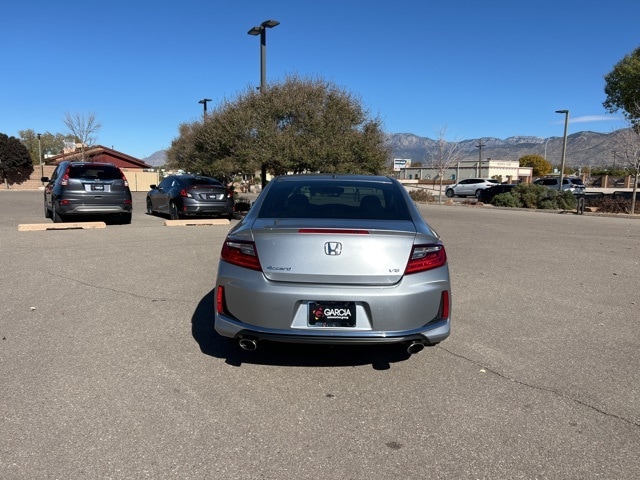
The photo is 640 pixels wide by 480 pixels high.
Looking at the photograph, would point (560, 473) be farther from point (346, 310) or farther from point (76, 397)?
point (76, 397)

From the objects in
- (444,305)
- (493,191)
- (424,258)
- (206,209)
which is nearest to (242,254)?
(424,258)

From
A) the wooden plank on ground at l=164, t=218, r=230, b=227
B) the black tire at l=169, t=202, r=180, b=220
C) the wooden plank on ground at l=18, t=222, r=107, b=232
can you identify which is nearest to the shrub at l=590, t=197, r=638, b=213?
the wooden plank on ground at l=164, t=218, r=230, b=227

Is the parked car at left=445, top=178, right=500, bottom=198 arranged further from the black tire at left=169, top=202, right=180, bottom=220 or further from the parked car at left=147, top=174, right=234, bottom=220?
the black tire at left=169, top=202, right=180, bottom=220

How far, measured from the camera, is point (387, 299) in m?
3.48

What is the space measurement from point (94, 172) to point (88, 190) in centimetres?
55

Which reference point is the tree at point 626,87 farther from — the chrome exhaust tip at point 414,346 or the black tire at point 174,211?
the chrome exhaust tip at point 414,346

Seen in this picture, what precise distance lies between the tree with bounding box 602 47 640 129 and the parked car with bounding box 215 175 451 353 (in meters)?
30.5

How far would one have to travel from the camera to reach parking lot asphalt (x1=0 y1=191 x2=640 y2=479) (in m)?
2.81

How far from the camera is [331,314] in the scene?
3.53 meters

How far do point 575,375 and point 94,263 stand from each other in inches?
278

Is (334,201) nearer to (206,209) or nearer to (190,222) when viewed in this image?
(190,222)

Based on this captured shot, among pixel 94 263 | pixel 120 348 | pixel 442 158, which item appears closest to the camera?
pixel 120 348

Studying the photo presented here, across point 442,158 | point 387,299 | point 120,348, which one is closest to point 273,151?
point 120,348

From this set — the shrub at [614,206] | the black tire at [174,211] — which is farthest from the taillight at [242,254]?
the shrub at [614,206]
